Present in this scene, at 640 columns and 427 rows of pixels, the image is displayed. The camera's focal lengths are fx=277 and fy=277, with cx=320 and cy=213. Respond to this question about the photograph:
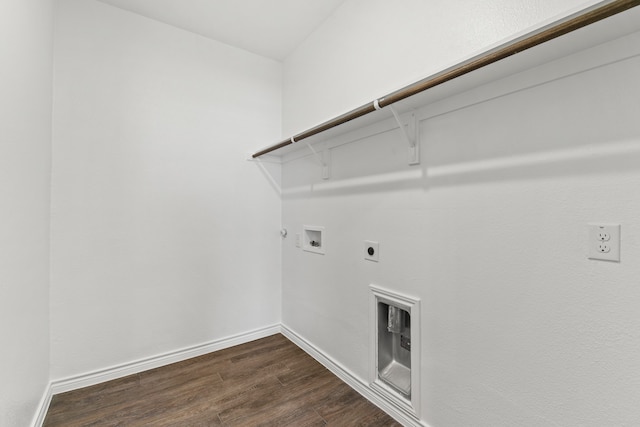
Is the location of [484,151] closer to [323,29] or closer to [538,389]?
[538,389]

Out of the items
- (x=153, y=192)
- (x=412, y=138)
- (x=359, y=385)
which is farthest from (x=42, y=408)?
(x=412, y=138)

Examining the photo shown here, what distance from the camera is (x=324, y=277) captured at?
2117 millimetres

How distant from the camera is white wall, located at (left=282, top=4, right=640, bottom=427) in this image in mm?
871

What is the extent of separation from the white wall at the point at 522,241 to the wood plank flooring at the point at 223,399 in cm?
56

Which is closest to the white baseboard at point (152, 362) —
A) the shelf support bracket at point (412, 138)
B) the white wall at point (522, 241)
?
the white wall at point (522, 241)

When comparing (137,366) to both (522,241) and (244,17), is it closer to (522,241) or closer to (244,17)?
(522,241)

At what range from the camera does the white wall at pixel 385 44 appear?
3.69 ft

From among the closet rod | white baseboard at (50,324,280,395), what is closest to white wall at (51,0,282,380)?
white baseboard at (50,324,280,395)

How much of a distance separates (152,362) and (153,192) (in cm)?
127

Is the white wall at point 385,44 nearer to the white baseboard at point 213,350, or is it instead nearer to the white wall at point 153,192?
the white wall at point 153,192

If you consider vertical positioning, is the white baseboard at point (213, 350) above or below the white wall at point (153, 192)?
below

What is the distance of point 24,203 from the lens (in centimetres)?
128

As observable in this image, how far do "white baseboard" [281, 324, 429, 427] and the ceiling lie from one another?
2.55 m

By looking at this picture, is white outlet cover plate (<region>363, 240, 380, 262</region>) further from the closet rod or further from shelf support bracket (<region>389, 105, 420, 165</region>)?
the closet rod
